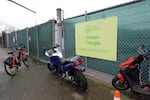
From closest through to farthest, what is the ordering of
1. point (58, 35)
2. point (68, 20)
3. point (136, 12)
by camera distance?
point (136, 12) → point (68, 20) → point (58, 35)

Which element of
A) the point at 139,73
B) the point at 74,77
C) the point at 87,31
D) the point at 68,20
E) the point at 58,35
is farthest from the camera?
the point at 58,35

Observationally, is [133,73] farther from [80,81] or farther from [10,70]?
[10,70]

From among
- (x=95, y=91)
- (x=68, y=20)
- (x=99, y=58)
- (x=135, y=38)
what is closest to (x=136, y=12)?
(x=135, y=38)

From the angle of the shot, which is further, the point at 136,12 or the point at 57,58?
the point at 57,58

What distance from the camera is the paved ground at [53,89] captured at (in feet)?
11.8

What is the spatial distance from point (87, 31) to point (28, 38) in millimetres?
7290

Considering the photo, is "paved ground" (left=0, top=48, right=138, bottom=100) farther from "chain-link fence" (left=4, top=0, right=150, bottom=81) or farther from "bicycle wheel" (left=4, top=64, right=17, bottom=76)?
"bicycle wheel" (left=4, top=64, right=17, bottom=76)

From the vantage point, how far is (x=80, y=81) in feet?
12.6

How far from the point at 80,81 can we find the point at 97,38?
1.61 metres

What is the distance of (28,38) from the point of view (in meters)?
11.2

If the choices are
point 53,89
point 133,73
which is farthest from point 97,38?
point 53,89

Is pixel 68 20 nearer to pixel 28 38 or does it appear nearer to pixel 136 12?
pixel 136 12

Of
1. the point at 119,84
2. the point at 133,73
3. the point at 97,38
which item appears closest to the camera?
the point at 133,73

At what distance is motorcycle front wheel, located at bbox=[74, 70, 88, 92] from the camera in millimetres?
3781
